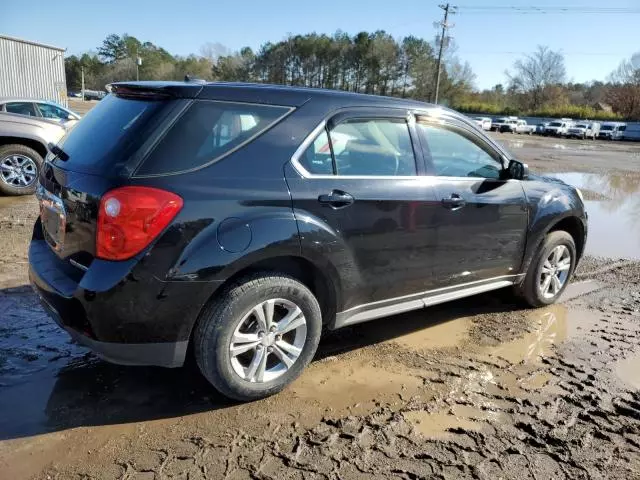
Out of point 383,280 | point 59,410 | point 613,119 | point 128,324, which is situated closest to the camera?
point 128,324

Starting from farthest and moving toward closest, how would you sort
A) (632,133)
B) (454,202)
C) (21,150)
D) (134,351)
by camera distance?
(632,133), (21,150), (454,202), (134,351)

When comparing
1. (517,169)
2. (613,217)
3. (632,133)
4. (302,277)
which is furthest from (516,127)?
(302,277)

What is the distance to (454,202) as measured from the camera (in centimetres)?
385

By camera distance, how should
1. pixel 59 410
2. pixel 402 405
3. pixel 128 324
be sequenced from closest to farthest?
pixel 128 324
pixel 59 410
pixel 402 405

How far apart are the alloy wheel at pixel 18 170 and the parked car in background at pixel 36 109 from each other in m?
1.10

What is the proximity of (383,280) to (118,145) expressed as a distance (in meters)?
1.83

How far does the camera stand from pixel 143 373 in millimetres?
3439

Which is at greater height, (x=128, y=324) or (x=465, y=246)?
(x=465, y=246)

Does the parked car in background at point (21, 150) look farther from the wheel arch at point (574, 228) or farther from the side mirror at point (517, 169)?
the wheel arch at point (574, 228)

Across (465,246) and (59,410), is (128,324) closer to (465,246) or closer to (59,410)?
(59,410)

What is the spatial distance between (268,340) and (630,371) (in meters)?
2.67

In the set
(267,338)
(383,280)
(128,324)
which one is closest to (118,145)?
(128,324)

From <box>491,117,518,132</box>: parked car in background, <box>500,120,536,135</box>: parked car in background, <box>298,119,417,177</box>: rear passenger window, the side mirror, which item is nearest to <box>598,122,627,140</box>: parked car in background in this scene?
<box>500,120,536,135</box>: parked car in background

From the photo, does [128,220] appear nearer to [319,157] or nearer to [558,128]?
[319,157]
